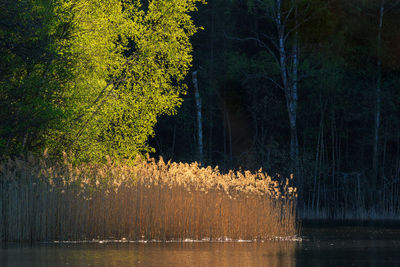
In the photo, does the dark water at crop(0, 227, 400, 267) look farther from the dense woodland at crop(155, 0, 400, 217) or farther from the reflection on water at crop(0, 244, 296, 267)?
the dense woodland at crop(155, 0, 400, 217)

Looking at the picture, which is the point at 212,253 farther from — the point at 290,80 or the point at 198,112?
the point at 198,112

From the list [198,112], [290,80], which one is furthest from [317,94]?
[198,112]

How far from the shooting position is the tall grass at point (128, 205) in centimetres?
1672

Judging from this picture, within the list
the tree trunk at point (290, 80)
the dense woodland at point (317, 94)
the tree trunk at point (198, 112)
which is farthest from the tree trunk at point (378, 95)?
the tree trunk at point (198, 112)

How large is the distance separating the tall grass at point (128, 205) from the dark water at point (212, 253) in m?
0.73

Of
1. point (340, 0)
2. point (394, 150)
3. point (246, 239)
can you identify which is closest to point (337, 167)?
point (394, 150)

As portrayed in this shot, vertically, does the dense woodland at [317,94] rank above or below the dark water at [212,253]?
above

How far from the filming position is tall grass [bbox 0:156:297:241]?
1672 cm

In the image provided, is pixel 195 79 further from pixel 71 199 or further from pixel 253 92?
pixel 71 199

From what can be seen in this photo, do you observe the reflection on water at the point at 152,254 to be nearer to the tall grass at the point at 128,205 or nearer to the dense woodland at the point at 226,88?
the tall grass at the point at 128,205

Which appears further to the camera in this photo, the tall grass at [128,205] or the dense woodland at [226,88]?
the dense woodland at [226,88]

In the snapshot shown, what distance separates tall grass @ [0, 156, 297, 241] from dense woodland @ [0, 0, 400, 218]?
2.03 meters

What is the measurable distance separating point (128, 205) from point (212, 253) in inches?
123

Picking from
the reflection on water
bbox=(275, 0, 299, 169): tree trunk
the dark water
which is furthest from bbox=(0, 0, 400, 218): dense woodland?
the dark water
